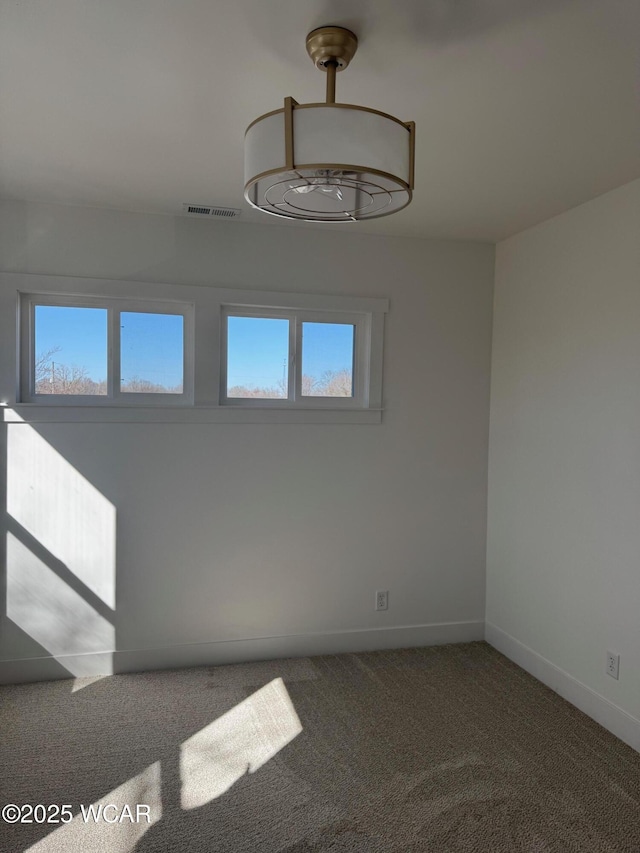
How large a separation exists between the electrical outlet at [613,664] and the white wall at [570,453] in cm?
4

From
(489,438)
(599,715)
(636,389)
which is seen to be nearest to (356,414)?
(489,438)

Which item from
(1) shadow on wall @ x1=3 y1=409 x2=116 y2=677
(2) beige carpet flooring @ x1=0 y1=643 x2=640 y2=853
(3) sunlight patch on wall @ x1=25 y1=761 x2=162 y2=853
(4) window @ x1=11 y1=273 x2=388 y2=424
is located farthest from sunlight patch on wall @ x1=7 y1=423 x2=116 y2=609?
(3) sunlight patch on wall @ x1=25 y1=761 x2=162 y2=853

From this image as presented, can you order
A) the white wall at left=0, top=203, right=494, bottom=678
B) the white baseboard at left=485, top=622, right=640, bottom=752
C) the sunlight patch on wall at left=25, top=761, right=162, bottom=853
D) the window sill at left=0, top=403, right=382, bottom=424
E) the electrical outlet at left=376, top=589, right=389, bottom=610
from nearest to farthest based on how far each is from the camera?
the sunlight patch on wall at left=25, top=761, right=162, bottom=853, the white baseboard at left=485, top=622, right=640, bottom=752, the window sill at left=0, top=403, right=382, bottom=424, the white wall at left=0, top=203, right=494, bottom=678, the electrical outlet at left=376, top=589, right=389, bottom=610

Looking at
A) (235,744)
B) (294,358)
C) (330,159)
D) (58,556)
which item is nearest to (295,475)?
(294,358)

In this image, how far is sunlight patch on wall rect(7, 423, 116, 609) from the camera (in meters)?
3.20

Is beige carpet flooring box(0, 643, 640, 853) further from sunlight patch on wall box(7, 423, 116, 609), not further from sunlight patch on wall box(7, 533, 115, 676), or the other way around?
sunlight patch on wall box(7, 423, 116, 609)

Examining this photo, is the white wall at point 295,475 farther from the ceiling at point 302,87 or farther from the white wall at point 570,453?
the ceiling at point 302,87

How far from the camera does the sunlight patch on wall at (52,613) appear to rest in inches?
126

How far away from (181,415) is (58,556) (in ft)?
3.22

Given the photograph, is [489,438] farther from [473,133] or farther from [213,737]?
[213,737]

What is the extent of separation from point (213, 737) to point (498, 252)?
10.3ft

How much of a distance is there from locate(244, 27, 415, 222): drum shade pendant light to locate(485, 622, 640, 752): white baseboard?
2485 mm

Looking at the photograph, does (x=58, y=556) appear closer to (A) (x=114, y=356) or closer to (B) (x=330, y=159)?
(A) (x=114, y=356)

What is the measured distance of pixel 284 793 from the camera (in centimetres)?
235
